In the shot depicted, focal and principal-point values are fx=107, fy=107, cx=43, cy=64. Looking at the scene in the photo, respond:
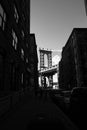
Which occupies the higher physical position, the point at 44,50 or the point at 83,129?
the point at 44,50

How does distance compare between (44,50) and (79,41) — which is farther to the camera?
(44,50)

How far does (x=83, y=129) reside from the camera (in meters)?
5.00

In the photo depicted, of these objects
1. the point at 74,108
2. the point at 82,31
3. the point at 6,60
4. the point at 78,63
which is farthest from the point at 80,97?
the point at 82,31

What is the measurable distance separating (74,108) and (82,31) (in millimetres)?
44445

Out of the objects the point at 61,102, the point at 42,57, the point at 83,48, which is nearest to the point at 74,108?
A: the point at 61,102

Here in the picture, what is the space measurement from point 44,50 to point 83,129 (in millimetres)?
146742

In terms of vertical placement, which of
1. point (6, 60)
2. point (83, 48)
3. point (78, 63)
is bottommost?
point (6, 60)

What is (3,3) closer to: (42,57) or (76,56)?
(76,56)

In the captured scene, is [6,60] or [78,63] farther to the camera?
[78,63]

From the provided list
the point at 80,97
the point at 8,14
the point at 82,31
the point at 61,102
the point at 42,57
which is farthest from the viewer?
the point at 42,57

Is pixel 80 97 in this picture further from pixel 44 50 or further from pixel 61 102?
pixel 44 50

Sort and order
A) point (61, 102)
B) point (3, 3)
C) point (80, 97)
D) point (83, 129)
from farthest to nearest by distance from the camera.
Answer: point (61, 102) < point (3, 3) < point (80, 97) < point (83, 129)

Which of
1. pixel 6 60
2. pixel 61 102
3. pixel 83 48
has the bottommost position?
pixel 61 102

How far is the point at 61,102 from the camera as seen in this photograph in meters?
11.9
